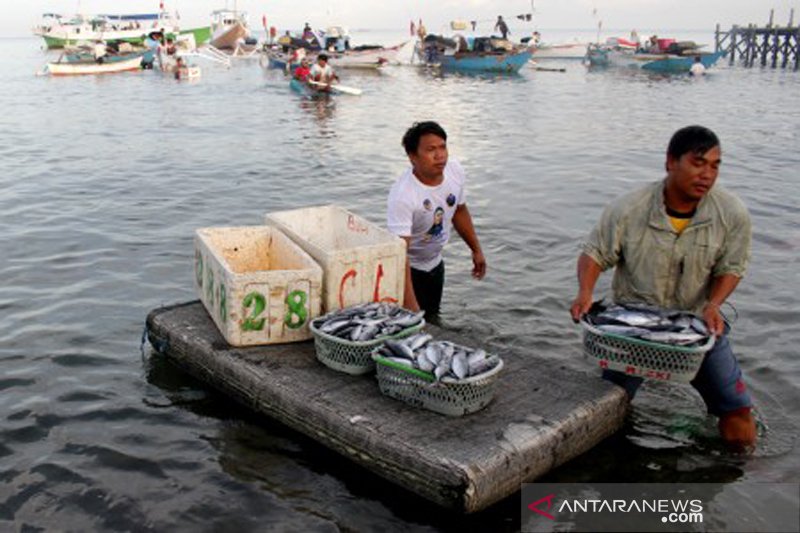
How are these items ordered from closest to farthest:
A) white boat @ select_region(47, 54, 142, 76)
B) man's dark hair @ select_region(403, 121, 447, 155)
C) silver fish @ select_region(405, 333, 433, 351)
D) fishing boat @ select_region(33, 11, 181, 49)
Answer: silver fish @ select_region(405, 333, 433, 351) < man's dark hair @ select_region(403, 121, 447, 155) < white boat @ select_region(47, 54, 142, 76) < fishing boat @ select_region(33, 11, 181, 49)

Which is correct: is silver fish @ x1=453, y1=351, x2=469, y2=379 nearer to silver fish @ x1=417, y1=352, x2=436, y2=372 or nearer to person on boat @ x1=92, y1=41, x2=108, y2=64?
silver fish @ x1=417, y1=352, x2=436, y2=372

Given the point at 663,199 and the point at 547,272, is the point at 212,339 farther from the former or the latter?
the point at 547,272

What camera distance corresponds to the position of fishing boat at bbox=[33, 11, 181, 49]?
68.2 m

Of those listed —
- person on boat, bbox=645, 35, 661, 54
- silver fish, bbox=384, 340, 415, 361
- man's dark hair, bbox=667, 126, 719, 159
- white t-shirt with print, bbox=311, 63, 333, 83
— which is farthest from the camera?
person on boat, bbox=645, 35, 661, 54

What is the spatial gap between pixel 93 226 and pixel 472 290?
6.61m

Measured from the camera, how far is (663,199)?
4.75m

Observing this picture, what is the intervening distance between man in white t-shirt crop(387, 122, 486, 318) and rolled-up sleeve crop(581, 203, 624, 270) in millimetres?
1674

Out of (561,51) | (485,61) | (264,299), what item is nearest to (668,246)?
(264,299)

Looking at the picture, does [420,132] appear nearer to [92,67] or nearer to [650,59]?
[92,67]

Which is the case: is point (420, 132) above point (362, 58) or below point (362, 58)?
below

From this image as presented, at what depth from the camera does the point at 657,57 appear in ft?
180

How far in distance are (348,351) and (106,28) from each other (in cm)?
7611

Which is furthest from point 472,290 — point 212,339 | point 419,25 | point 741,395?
point 419,25

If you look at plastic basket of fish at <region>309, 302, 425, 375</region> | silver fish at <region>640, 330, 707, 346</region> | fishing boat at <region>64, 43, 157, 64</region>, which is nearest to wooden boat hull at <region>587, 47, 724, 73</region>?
fishing boat at <region>64, 43, 157, 64</region>
